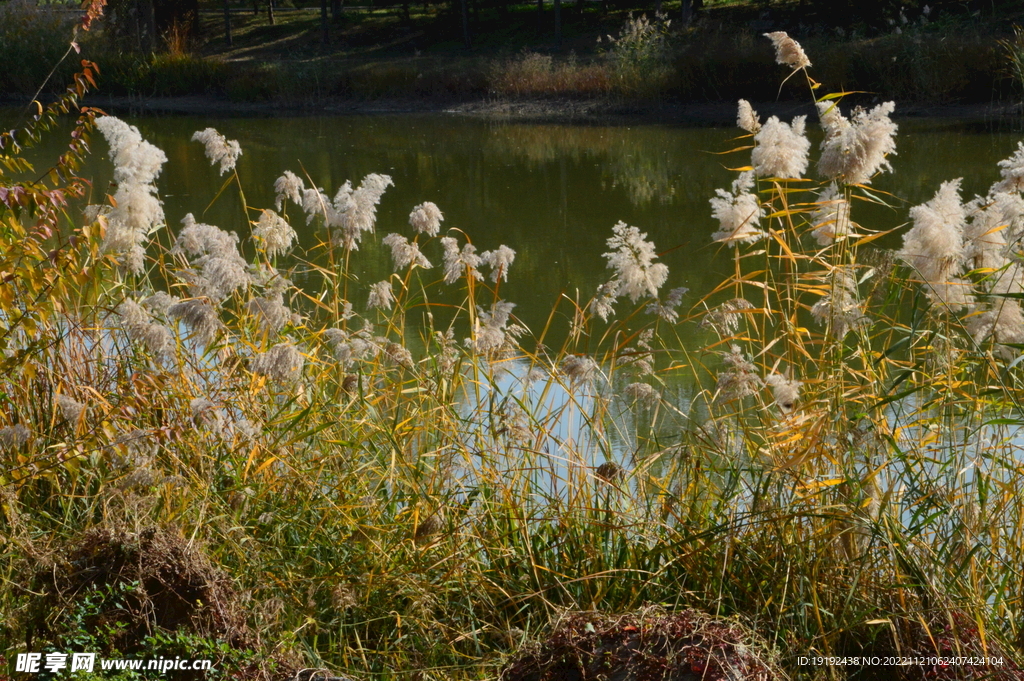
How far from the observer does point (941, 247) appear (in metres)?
2.16

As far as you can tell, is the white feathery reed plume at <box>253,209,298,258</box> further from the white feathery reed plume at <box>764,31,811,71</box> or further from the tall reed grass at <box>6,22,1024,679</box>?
the white feathery reed plume at <box>764,31,811,71</box>

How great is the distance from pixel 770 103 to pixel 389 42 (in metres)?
Result: 14.3

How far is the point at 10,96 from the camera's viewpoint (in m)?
19.4

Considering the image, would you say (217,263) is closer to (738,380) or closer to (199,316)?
(199,316)

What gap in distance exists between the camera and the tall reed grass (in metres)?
2.00

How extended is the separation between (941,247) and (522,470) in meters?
1.01

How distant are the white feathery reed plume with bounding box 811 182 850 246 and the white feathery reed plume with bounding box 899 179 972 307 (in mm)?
141

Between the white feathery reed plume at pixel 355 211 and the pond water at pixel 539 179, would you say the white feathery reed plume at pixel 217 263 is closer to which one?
the white feathery reed plume at pixel 355 211

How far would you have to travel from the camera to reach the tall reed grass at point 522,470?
2.00 metres

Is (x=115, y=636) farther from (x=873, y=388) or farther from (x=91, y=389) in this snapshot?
(x=873, y=388)

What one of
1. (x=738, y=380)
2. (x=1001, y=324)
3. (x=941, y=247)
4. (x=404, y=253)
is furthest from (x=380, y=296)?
(x=1001, y=324)

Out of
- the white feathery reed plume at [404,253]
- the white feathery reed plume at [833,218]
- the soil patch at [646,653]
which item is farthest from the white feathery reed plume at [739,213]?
the soil patch at [646,653]

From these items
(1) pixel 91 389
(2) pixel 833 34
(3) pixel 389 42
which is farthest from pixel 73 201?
(3) pixel 389 42

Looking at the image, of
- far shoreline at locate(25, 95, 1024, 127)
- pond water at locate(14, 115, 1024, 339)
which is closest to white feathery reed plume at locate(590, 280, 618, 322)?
pond water at locate(14, 115, 1024, 339)
